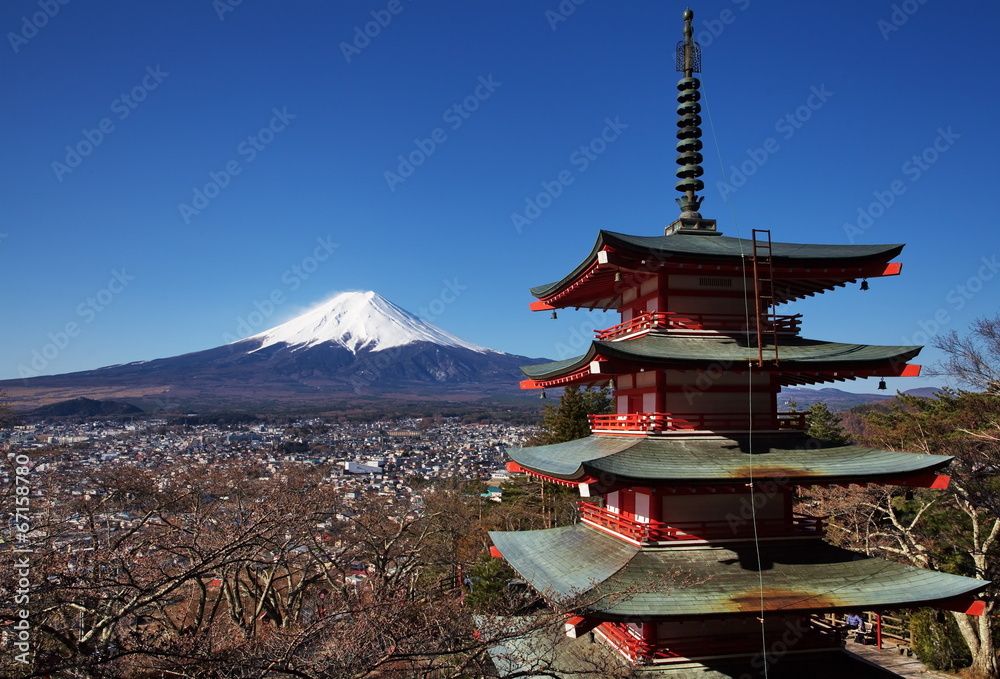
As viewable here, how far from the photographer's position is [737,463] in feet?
33.1

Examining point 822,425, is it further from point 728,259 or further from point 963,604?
point 728,259

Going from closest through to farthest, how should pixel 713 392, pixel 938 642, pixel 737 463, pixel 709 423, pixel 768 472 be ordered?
1. pixel 768 472
2. pixel 737 463
3. pixel 709 423
4. pixel 713 392
5. pixel 938 642

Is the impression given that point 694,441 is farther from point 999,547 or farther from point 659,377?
point 999,547

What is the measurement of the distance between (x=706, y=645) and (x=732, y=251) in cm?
638

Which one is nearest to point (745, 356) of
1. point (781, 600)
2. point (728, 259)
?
point (728, 259)

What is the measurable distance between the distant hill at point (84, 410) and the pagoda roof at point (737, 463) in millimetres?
103886

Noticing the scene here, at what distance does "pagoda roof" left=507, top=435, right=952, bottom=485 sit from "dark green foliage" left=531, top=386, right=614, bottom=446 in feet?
76.3

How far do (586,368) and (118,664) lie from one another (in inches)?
319

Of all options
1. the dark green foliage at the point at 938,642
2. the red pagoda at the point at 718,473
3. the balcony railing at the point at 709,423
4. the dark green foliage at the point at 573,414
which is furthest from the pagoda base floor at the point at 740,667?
the dark green foliage at the point at 573,414

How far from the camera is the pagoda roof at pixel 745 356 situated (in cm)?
995

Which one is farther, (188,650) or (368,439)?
(368,439)

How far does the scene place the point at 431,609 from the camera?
1486 cm

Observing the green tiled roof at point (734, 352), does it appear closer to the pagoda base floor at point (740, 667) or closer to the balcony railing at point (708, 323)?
the balcony railing at point (708, 323)

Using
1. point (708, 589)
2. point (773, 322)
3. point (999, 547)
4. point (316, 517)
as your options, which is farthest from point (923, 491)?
point (316, 517)
